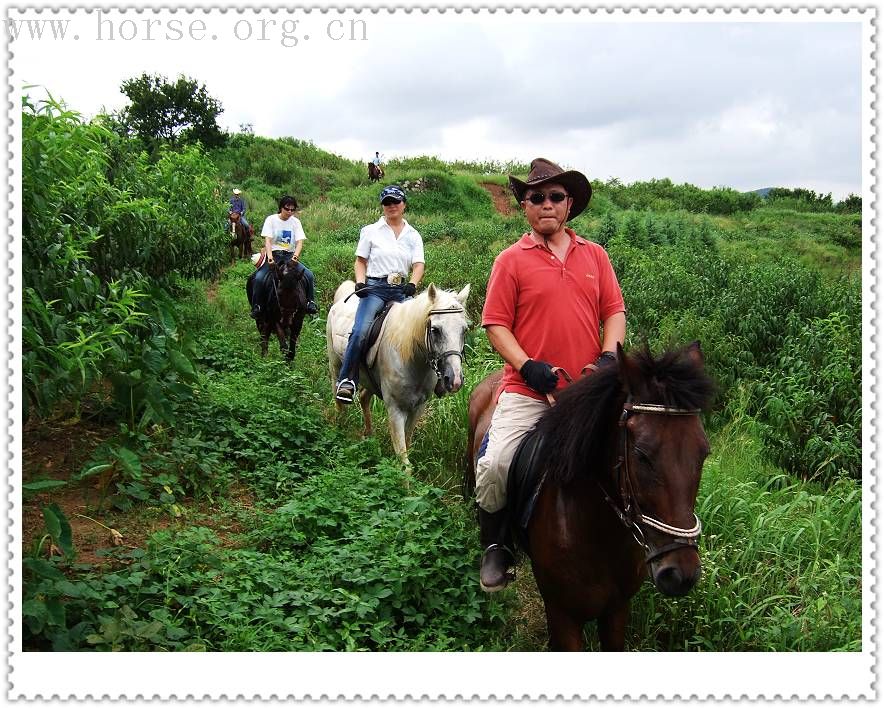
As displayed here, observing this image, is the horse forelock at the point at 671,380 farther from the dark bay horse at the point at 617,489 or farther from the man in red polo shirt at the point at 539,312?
the man in red polo shirt at the point at 539,312

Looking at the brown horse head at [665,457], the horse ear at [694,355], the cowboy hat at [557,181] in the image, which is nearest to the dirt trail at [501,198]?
the cowboy hat at [557,181]

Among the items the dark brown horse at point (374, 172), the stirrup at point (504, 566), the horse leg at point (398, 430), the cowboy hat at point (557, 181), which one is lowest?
the stirrup at point (504, 566)

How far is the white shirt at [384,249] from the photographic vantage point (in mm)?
6430

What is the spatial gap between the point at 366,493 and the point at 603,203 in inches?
940

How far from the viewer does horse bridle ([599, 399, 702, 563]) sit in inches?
90.6

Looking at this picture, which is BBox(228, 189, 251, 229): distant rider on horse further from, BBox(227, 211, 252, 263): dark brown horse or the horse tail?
the horse tail

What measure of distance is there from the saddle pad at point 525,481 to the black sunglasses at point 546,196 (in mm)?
1148

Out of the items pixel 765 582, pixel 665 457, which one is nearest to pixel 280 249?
pixel 765 582

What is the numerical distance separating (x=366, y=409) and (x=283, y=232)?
4.64 m

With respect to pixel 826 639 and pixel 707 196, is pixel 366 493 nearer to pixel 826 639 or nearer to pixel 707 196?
pixel 826 639

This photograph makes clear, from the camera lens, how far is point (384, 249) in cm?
643

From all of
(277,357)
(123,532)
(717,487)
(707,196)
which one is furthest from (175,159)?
(707,196)

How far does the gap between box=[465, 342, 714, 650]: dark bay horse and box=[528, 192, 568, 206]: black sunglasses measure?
104 cm

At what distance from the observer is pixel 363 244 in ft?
21.2
